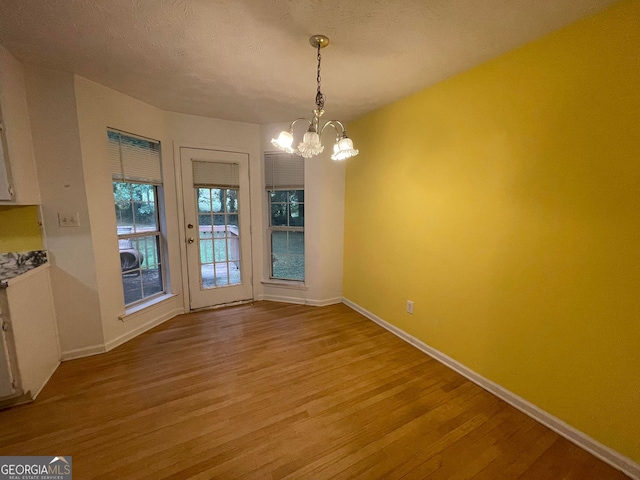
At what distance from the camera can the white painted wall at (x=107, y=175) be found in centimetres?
217

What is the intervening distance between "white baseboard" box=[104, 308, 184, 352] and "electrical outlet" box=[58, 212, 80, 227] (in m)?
1.13

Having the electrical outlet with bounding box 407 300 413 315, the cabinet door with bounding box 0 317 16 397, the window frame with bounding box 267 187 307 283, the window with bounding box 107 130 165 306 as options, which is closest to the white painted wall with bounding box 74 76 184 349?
the window with bounding box 107 130 165 306

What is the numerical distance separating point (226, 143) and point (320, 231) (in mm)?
1647

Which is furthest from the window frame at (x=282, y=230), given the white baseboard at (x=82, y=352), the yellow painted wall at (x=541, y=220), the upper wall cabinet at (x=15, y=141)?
the upper wall cabinet at (x=15, y=141)

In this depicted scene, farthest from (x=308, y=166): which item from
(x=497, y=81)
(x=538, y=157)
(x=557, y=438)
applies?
(x=557, y=438)

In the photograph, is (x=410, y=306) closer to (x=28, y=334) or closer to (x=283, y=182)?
(x=283, y=182)

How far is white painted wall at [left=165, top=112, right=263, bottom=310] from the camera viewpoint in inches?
117

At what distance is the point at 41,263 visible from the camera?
2047mm

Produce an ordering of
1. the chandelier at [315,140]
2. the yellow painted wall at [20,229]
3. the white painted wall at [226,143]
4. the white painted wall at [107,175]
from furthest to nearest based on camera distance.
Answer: the white painted wall at [226,143] → the white painted wall at [107,175] → the yellow painted wall at [20,229] → the chandelier at [315,140]

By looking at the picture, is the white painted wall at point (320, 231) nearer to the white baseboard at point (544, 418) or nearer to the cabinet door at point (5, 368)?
the white baseboard at point (544, 418)

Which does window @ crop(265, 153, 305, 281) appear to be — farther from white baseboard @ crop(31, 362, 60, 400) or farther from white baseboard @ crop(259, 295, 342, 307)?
white baseboard @ crop(31, 362, 60, 400)

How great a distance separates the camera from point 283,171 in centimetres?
343

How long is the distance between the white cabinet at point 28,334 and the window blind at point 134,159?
1.04 meters

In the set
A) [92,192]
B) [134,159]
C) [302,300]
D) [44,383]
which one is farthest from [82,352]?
[302,300]
